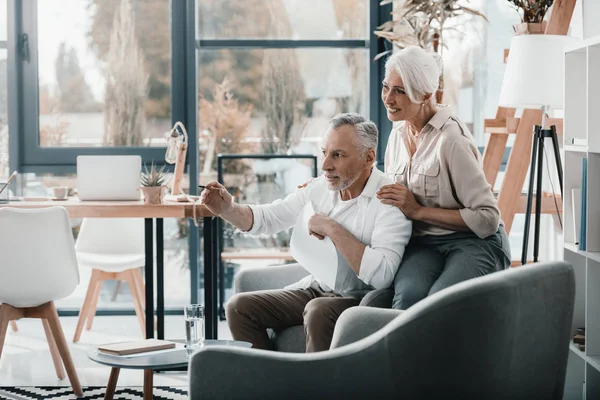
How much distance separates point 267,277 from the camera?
3.33m

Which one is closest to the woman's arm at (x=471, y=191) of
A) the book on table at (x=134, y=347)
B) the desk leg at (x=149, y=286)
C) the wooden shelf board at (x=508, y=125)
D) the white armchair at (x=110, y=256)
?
the book on table at (x=134, y=347)

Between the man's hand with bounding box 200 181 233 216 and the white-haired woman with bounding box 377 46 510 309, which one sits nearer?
the white-haired woman with bounding box 377 46 510 309

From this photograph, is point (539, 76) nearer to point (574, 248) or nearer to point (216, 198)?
point (574, 248)

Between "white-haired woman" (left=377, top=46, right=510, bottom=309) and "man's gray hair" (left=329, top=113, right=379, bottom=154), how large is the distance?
12 cm

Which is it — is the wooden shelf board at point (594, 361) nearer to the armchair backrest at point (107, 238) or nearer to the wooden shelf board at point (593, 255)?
the wooden shelf board at point (593, 255)

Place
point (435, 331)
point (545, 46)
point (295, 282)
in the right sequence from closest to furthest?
point (435, 331) → point (295, 282) → point (545, 46)

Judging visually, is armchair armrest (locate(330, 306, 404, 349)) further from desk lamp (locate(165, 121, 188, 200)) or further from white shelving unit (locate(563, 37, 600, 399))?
desk lamp (locate(165, 121, 188, 200))

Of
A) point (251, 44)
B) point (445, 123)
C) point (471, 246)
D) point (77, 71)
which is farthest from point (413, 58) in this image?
point (77, 71)

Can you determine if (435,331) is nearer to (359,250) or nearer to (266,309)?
(359,250)

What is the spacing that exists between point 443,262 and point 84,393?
1.71m

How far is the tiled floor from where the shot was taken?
3.90 metres

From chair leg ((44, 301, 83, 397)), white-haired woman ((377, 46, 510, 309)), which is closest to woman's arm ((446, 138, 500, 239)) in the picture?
white-haired woman ((377, 46, 510, 309))

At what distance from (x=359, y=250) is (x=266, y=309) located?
0.42 m

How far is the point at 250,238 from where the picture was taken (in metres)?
5.43
